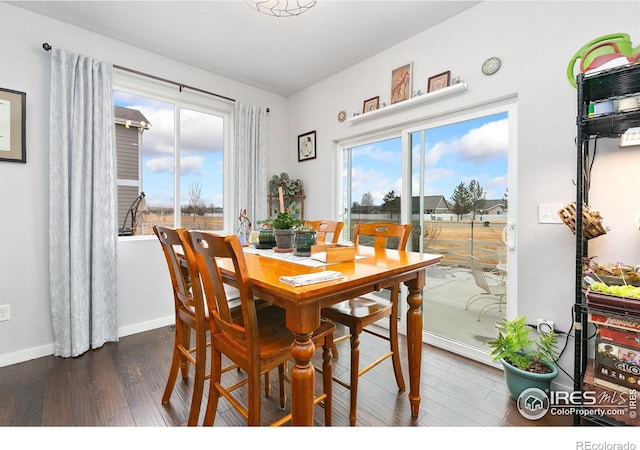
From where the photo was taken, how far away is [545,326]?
1916 mm

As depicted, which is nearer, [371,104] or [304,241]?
[304,241]

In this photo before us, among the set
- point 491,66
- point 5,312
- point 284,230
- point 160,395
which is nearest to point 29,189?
point 5,312

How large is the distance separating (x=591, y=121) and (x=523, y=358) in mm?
1399

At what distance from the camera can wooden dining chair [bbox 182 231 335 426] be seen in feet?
3.59

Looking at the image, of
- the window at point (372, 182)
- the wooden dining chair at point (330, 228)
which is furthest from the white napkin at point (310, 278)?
the window at point (372, 182)

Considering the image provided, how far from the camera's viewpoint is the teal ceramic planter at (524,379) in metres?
1.70

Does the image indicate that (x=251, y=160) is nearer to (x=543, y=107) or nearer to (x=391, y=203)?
(x=391, y=203)

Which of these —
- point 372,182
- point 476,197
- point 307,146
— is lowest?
point 476,197

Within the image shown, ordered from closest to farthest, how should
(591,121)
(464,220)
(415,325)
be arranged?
(591,121) < (415,325) < (464,220)

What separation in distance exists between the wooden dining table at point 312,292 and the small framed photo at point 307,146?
2.30m

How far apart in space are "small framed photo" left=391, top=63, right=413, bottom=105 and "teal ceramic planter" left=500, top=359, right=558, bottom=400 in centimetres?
225

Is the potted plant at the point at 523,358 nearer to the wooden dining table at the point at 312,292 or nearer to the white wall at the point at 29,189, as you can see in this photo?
the wooden dining table at the point at 312,292

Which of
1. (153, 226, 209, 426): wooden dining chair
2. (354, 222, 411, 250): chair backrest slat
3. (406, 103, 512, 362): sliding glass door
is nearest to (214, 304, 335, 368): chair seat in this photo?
(153, 226, 209, 426): wooden dining chair

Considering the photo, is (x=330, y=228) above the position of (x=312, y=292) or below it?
above
